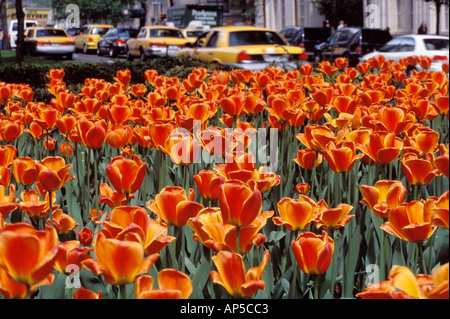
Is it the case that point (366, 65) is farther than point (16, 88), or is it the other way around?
point (366, 65)

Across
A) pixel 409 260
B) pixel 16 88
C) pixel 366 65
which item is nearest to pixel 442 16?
pixel 366 65

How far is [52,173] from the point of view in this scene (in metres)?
1.86

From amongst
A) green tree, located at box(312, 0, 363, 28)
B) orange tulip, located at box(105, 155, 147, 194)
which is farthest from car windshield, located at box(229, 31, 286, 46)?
green tree, located at box(312, 0, 363, 28)

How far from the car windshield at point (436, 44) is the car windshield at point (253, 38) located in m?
4.26

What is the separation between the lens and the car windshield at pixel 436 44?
15842 millimetres

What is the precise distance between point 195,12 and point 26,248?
37.2 meters

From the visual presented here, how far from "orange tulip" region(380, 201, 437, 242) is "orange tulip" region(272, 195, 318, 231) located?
0.71 feet

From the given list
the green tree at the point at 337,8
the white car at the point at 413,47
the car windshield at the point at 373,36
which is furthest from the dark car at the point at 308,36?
the white car at the point at 413,47

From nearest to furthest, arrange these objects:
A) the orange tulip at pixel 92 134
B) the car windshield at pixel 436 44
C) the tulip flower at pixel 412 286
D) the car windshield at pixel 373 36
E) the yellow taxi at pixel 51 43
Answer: the tulip flower at pixel 412 286 → the orange tulip at pixel 92 134 → the car windshield at pixel 436 44 → the car windshield at pixel 373 36 → the yellow taxi at pixel 51 43

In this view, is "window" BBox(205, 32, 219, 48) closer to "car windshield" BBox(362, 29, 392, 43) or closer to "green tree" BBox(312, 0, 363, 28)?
"car windshield" BBox(362, 29, 392, 43)

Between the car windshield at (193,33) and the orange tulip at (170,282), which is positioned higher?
the car windshield at (193,33)

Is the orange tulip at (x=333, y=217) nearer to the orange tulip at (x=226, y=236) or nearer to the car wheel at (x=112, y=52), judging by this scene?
the orange tulip at (x=226, y=236)
